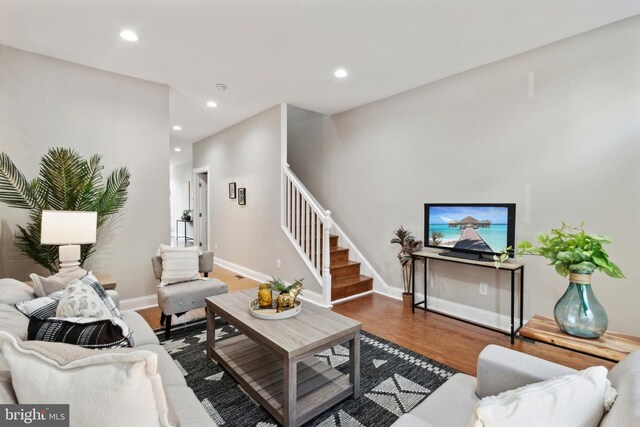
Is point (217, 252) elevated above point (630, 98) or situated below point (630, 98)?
below

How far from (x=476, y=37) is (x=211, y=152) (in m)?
5.46

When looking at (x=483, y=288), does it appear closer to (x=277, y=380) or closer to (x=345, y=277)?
(x=345, y=277)

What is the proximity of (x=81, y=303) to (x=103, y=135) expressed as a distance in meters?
2.65

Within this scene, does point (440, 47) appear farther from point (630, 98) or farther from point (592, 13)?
point (630, 98)

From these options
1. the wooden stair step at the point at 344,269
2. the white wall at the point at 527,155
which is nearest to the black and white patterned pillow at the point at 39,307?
the wooden stair step at the point at 344,269

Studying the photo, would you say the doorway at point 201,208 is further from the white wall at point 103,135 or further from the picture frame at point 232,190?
the white wall at point 103,135

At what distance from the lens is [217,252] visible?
646 centimetres

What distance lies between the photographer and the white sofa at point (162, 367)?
1.16 metres

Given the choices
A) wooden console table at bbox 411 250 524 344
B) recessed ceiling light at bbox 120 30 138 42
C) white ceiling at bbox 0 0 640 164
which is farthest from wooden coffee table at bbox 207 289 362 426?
recessed ceiling light at bbox 120 30 138 42

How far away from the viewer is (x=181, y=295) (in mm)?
2871

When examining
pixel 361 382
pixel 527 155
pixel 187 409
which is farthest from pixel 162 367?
pixel 527 155

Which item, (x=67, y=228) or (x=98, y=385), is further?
(x=67, y=228)

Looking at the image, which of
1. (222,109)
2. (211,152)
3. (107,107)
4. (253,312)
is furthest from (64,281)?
(211,152)

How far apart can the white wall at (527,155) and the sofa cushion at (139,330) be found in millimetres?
3049
